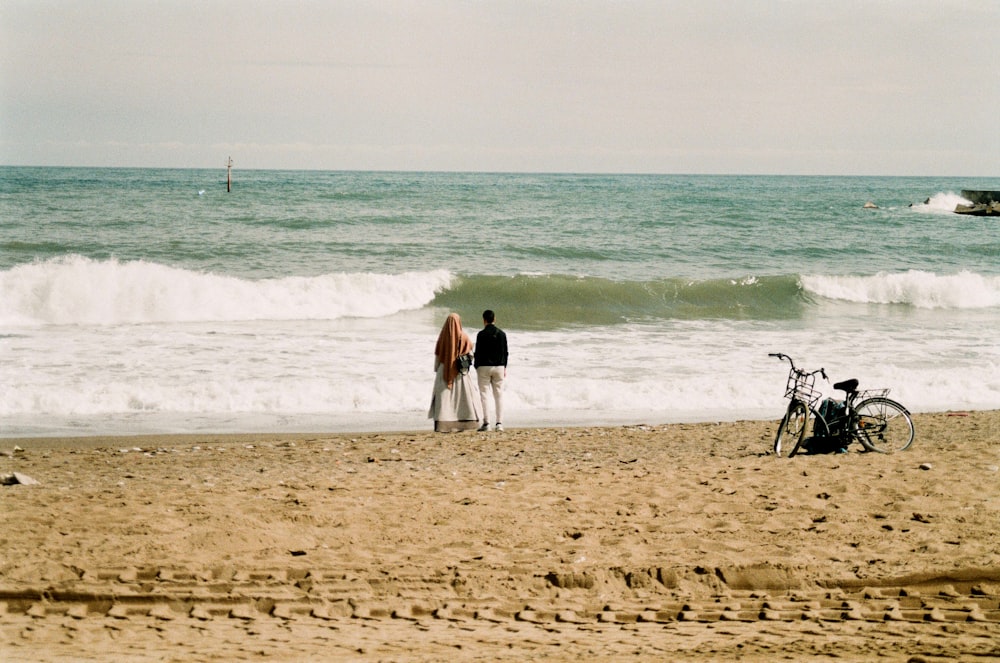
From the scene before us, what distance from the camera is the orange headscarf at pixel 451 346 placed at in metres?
11.4

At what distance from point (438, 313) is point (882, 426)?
1483 cm

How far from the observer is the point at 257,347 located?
16.6m

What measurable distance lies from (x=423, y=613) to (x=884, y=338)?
1648 centimetres

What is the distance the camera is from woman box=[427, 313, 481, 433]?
11406mm

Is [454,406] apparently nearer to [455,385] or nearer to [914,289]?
[455,385]

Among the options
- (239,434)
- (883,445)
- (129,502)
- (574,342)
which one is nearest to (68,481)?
(129,502)

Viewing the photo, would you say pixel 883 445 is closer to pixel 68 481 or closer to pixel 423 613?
pixel 423 613

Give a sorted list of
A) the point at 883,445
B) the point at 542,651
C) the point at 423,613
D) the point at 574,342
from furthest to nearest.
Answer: the point at 574,342, the point at 883,445, the point at 423,613, the point at 542,651

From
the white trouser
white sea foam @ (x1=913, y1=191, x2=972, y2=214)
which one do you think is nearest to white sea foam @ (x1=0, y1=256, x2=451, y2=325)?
the white trouser

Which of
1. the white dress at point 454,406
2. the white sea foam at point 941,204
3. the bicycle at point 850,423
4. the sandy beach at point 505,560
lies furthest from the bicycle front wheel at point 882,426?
the white sea foam at point 941,204

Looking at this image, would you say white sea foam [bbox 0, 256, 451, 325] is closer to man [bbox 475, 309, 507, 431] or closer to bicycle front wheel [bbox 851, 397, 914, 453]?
man [bbox 475, 309, 507, 431]

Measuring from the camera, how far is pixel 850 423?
9.65 m

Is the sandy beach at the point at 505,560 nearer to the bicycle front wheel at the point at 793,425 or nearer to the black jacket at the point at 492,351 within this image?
the bicycle front wheel at the point at 793,425

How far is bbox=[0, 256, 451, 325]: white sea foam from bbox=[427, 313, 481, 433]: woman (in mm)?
10782
